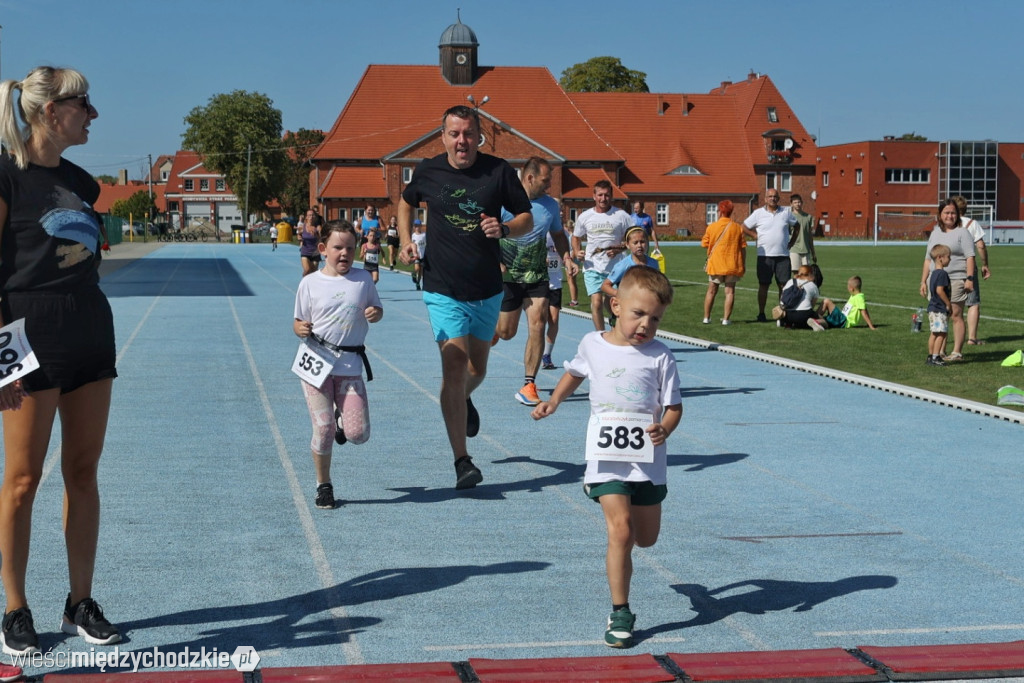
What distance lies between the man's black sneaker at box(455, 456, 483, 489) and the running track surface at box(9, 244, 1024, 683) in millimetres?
66

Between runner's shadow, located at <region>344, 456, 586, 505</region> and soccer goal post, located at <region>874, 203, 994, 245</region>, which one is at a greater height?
soccer goal post, located at <region>874, 203, 994, 245</region>

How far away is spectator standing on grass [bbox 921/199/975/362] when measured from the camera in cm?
1442

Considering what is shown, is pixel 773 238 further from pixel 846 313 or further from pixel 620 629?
pixel 620 629

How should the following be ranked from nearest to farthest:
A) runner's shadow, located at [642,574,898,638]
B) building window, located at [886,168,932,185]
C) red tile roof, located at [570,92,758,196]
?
runner's shadow, located at [642,574,898,638], red tile roof, located at [570,92,758,196], building window, located at [886,168,932,185]

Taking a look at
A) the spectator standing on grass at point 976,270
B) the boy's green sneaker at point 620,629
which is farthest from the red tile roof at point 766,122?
the boy's green sneaker at point 620,629

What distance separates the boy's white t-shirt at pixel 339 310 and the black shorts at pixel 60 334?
2.45m

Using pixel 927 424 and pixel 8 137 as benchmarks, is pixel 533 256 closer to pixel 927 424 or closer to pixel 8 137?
pixel 927 424

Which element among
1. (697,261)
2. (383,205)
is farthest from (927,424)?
(383,205)

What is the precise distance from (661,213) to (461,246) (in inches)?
3459

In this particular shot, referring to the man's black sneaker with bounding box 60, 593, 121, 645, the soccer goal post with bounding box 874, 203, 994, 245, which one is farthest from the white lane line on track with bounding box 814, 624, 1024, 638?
the soccer goal post with bounding box 874, 203, 994, 245

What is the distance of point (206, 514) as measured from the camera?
6.88 m

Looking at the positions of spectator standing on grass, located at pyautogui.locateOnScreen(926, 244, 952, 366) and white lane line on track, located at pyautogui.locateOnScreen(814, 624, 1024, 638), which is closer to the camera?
white lane line on track, located at pyautogui.locateOnScreen(814, 624, 1024, 638)

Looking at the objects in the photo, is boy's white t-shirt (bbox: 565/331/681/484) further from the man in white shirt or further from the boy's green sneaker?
the man in white shirt

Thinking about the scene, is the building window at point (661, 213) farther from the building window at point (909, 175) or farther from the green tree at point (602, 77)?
the building window at point (909, 175)
